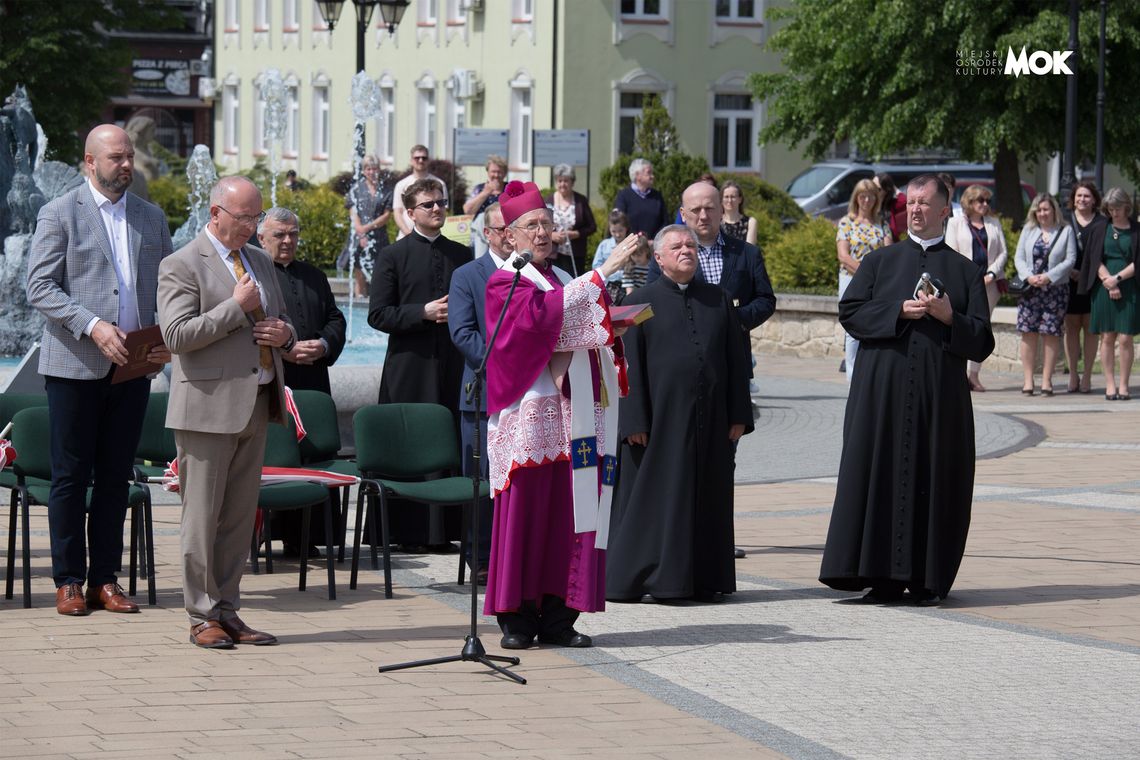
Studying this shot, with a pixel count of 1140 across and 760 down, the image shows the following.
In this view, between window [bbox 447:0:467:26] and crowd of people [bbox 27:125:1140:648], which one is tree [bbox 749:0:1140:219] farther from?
crowd of people [bbox 27:125:1140:648]

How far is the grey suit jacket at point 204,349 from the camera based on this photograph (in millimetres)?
8078

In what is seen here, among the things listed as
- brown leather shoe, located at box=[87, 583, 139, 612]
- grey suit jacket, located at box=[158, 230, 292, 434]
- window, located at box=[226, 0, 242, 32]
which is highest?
window, located at box=[226, 0, 242, 32]

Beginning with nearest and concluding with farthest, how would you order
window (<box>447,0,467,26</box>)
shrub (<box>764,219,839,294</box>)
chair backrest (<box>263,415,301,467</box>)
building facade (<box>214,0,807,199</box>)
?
1. chair backrest (<box>263,415,301,467</box>)
2. shrub (<box>764,219,839,294</box>)
3. building facade (<box>214,0,807,199</box>)
4. window (<box>447,0,467,26</box>)

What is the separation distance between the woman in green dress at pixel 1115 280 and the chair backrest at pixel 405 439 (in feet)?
33.1

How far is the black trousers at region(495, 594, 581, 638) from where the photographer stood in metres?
8.34

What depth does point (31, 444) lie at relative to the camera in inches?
369

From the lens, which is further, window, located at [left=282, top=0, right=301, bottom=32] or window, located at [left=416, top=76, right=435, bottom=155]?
window, located at [left=282, top=0, right=301, bottom=32]

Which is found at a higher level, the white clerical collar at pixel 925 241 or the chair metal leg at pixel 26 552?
the white clerical collar at pixel 925 241

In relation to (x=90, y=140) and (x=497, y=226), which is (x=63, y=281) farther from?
(x=497, y=226)

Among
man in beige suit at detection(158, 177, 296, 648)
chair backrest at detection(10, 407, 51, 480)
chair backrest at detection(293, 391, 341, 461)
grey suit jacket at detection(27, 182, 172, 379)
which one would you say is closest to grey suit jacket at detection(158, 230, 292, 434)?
man in beige suit at detection(158, 177, 296, 648)

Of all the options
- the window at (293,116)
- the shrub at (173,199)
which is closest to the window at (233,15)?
the window at (293,116)

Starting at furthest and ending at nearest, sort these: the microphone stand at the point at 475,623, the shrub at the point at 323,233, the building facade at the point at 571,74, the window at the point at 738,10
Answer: the window at the point at 738,10
the building facade at the point at 571,74
the shrub at the point at 323,233
the microphone stand at the point at 475,623

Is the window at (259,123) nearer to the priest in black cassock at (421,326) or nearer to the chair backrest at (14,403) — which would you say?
the priest in black cassock at (421,326)

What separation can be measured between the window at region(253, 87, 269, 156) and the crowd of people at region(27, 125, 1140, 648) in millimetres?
49148
